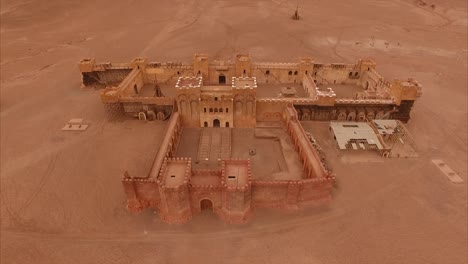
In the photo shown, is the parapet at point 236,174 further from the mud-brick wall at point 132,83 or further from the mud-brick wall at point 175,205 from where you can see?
the mud-brick wall at point 132,83

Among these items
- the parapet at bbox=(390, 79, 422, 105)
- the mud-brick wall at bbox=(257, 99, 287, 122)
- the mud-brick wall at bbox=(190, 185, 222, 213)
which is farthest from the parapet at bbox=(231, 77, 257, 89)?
the parapet at bbox=(390, 79, 422, 105)

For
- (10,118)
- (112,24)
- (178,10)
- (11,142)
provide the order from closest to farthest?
(11,142), (10,118), (112,24), (178,10)

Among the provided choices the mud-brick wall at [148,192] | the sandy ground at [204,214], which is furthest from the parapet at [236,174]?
the mud-brick wall at [148,192]

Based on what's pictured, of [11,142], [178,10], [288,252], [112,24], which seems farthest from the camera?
[178,10]

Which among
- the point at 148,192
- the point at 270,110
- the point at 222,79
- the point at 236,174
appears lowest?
the point at 148,192

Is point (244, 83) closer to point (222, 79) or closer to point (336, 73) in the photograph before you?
point (222, 79)

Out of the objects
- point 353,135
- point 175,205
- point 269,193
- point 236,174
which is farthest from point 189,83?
point 353,135

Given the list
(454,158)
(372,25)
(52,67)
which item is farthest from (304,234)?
(372,25)

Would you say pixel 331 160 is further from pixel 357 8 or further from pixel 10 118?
pixel 357 8
